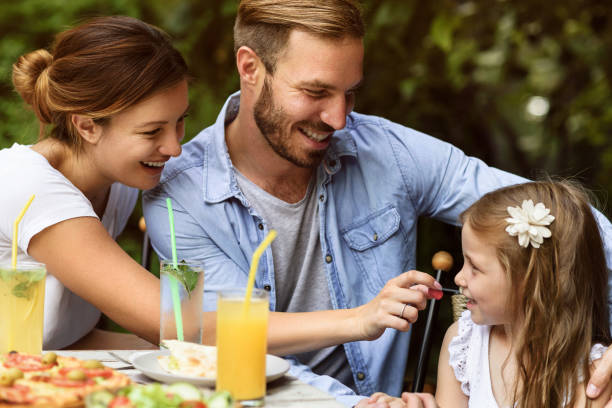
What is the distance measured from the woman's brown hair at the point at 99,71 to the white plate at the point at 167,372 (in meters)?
0.75

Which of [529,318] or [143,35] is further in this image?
[143,35]

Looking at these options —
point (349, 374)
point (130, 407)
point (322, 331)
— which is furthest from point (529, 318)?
point (130, 407)

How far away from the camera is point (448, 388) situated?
206 centimetres

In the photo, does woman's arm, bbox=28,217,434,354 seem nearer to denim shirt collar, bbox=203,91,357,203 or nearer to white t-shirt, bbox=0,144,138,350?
white t-shirt, bbox=0,144,138,350

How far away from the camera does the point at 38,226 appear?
1895mm

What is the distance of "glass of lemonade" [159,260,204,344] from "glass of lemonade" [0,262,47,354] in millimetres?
237

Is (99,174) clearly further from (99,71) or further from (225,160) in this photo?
(225,160)

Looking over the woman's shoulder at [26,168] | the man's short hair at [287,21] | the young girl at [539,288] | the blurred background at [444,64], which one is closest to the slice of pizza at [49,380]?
the woman's shoulder at [26,168]

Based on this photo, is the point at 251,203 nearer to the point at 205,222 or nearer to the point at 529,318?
the point at 205,222

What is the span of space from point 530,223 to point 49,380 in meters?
1.12

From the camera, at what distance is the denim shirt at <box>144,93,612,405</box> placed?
231cm

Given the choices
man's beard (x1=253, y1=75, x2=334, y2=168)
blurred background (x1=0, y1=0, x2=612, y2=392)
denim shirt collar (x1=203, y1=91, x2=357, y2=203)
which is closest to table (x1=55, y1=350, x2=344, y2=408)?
denim shirt collar (x1=203, y1=91, x2=357, y2=203)

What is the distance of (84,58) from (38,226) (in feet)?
1.47

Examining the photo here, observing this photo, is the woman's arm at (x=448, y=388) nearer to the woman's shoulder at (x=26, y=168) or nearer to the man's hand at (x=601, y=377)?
the man's hand at (x=601, y=377)
